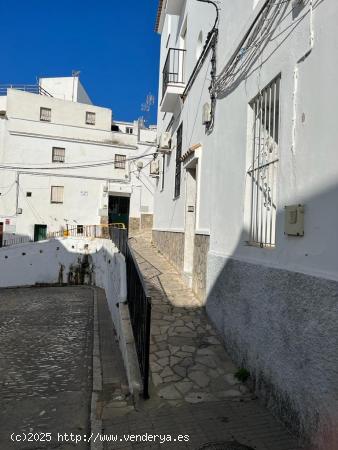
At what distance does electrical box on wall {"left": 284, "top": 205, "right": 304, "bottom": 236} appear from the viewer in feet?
10.4

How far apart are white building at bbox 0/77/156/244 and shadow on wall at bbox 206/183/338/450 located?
2180 centimetres

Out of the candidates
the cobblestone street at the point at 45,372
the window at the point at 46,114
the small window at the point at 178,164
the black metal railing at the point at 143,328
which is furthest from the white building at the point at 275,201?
the window at the point at 46,114

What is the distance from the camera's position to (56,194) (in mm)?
25953

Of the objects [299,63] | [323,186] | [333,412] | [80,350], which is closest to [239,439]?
[333,412]

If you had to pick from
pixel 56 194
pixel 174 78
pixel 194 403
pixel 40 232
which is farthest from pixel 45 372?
pixel 56 194

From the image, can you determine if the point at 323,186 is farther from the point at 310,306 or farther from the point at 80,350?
the point at 80,350

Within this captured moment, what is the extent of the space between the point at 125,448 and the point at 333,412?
71.2 inches

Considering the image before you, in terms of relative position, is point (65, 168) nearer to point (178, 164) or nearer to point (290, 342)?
point (178, 164)

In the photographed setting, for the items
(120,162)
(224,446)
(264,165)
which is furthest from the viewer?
(120,162)

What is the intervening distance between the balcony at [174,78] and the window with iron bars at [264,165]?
594cm

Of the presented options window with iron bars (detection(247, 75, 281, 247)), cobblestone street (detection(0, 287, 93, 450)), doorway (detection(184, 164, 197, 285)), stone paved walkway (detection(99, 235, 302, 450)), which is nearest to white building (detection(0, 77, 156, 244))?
cobblestone street (detection(0, 287, 93, 450))

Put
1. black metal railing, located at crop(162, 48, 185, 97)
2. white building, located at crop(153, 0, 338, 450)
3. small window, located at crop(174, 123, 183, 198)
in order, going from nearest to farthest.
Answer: white building, located at crop(153, 0, 338, 450)
small window, located at crop(174, 123, 183, 198)
black metal railing, located at crop(162, 48, 185, 97)

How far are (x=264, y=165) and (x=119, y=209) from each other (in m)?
24.7

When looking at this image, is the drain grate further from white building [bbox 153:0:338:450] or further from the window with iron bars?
the window with iron bars
